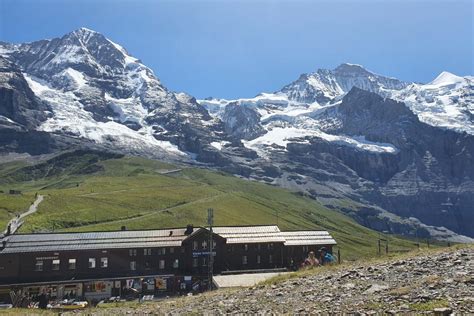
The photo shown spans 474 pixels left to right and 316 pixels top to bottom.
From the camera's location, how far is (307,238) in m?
115

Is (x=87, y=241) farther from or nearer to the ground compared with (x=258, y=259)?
farther from the ground

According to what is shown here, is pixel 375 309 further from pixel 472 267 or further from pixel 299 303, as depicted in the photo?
pixel 472 267

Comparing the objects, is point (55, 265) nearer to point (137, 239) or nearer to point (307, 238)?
point (137, 239)

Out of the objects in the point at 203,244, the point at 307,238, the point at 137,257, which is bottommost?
the point at 137,257

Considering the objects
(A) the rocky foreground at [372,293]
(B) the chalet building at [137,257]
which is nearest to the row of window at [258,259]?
(B) the chalet building at [137,257]

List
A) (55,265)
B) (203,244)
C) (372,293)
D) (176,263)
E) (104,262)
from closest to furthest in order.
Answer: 1. (372,293)
2. (55,265)
3. (104,262)
4. (176,263)
5. (203,244)

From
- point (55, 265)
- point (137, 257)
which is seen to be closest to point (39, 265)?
point (55, 265)

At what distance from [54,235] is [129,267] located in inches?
687

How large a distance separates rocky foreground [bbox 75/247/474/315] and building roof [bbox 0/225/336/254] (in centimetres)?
7362

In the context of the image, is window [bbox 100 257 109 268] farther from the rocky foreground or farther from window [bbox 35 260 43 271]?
the rocky foreground

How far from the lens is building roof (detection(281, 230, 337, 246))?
11288 centimetres

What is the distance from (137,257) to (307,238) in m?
40.2

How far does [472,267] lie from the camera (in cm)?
2480

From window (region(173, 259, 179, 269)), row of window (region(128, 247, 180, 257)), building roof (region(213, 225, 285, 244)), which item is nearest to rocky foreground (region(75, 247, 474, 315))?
row of window (region(128, 247, 180, 257))
